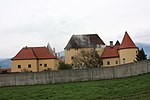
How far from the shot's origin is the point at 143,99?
22625 millimetres

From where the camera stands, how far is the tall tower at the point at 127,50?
2995 inches

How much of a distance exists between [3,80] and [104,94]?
1852 cm

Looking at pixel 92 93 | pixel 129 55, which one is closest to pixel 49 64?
pixel 129 55

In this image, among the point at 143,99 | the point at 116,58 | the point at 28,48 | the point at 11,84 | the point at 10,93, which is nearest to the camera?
the point at 143,99

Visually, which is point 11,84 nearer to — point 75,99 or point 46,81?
point 46,81

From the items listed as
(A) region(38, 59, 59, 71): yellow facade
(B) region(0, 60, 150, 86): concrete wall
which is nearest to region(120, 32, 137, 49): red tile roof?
(A) region(38, 59, 59, 71): yellow facade

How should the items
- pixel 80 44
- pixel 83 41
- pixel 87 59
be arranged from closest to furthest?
1. pixel 87 59
2. pixel 80 44
3. pixel 83 41

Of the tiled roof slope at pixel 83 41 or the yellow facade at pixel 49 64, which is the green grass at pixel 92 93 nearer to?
the yellow facade at pixel 49 64

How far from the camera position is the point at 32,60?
85062 millimetres

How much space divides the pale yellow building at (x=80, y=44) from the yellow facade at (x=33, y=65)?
191 inches

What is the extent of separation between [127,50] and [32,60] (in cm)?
2230

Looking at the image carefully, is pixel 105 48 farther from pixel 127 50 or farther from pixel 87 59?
pixel 127 50

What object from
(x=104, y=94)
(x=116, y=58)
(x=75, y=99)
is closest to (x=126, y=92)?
(x=104, y=94)

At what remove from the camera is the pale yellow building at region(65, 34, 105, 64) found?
88.9 meters
